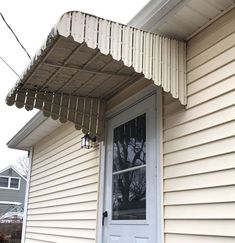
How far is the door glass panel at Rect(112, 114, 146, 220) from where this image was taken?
3910 millimetres

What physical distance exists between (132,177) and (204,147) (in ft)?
3.72

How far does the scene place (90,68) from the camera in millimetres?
3938

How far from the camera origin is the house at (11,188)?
26.1 metres

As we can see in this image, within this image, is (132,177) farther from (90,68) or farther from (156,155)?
(90,68)

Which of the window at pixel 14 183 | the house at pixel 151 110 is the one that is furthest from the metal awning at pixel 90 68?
the window at pixel 14 183

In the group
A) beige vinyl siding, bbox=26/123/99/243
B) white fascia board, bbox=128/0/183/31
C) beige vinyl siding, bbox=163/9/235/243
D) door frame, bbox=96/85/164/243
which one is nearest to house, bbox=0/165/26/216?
beige vinyl siding, bbox=26/123/99/243

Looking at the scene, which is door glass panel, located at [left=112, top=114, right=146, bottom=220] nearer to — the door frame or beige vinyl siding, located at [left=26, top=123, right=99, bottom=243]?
the door frame

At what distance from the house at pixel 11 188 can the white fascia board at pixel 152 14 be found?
2416 cm

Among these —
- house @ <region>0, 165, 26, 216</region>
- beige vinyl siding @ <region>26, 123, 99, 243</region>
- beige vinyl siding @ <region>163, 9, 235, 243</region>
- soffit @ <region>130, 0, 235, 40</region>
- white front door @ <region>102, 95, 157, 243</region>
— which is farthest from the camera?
house @ <region>0, 165, 26, 216</region>

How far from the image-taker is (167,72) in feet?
11.3

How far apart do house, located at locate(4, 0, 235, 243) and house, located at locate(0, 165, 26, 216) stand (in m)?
22.3

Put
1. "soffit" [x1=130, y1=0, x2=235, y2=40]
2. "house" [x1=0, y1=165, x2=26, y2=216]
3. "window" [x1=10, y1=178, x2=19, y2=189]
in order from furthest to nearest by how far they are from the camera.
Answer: "window" [x1=10, y1=178, x2=19, y2=189]
"house" [x1=0, y1=165, x2=26, y2=216]
"soffit" [x1=130, y1=0, x2=235, y2=40]

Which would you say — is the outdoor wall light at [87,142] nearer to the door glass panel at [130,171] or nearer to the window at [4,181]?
the door glass panel at [130,171]

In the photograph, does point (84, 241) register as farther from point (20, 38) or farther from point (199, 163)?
point (20, 38)
